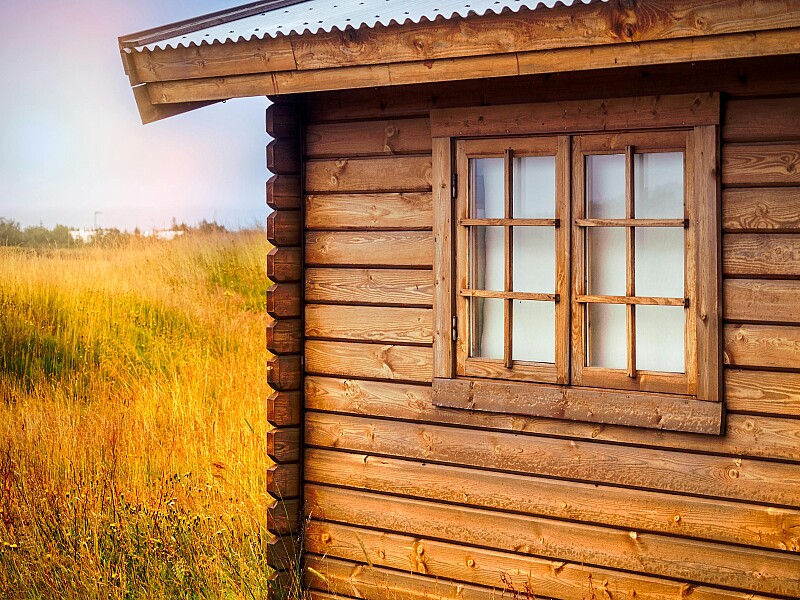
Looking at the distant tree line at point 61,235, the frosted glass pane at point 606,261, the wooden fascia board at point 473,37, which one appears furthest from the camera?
the distant tree line at point 61,235

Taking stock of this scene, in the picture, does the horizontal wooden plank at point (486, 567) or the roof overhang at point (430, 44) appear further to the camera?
the horizontal wooden plank at point (486, 567)

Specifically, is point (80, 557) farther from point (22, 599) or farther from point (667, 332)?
point (667, 332)

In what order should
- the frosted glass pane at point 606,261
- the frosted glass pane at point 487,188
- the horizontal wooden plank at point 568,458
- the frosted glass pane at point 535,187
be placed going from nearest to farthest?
the horizontal wooden plank at point 568,458 → the frosted glass pane at point 606,261 → the frosted glass pane at point 535,187 → the frosted glass pane at point 487,188

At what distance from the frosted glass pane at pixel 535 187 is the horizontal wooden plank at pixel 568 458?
3.60 feet

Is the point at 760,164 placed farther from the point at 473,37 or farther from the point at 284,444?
the point at 284,444

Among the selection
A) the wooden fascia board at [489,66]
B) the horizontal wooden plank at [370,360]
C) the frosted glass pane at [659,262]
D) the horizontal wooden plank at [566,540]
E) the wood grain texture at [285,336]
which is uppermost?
the wooden fascia board at [489,66]

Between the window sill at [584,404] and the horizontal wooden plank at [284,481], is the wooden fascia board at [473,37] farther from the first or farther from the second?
the horizontal wooden plank at [284,481]

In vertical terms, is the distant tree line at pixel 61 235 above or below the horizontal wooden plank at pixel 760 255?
above

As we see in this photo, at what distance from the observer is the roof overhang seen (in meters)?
3.77

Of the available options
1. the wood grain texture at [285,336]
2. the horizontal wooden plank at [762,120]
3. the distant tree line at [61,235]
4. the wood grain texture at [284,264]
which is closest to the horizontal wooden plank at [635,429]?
the wood grain texture at [285,336]

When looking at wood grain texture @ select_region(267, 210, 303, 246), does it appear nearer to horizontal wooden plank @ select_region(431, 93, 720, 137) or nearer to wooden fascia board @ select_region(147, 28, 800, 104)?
wooden fascia board @ select_region(147, 28, 800, 104)

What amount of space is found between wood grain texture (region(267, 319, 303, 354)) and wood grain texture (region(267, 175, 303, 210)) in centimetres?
64

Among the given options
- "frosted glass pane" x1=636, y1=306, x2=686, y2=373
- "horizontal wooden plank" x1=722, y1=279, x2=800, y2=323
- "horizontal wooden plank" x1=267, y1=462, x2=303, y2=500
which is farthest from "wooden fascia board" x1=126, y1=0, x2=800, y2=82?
"horizontal wooden plank" x1=267, y1=462, x2=303, y2=500

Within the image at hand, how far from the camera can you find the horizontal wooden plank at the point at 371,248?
492cm
